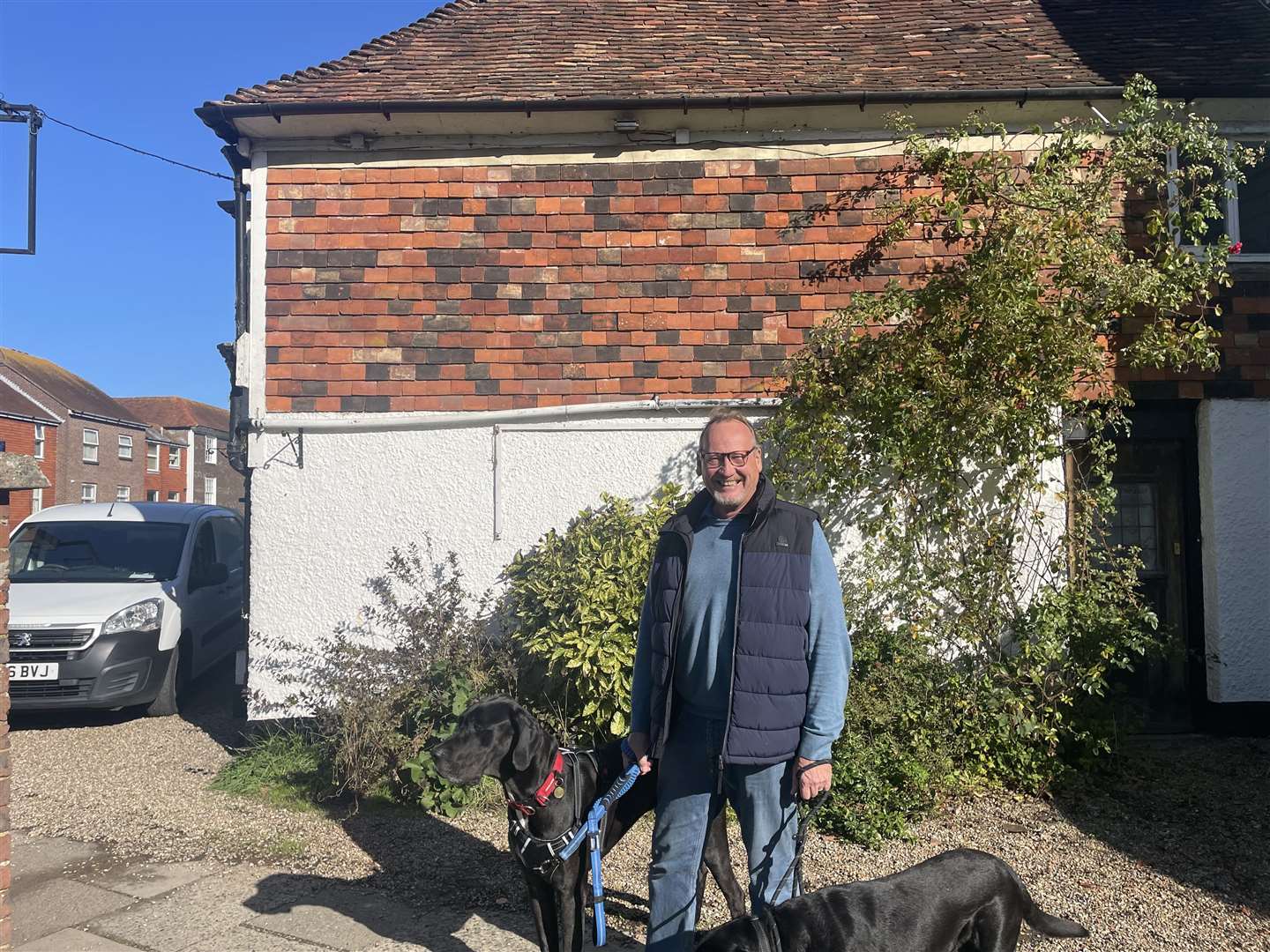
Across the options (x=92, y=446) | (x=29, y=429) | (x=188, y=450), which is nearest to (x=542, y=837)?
(x=29, y=429)

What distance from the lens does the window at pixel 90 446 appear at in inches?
1485

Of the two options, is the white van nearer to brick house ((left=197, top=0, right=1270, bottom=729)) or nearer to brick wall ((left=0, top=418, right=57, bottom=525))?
brick house ((left=197, top=0, right=1270, bottom=729))

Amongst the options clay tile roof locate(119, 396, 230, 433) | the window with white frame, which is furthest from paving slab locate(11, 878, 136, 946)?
clay tile roof locate(119, 396, 230, 433)

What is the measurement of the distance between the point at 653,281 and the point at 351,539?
9.21 feet

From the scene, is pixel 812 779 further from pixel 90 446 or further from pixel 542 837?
pixel 90 446

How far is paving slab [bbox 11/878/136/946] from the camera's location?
3.82 m

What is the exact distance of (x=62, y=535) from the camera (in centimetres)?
798

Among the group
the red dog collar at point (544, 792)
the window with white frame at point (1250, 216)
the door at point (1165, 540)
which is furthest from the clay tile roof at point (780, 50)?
the red dog collar at point (544, 792)

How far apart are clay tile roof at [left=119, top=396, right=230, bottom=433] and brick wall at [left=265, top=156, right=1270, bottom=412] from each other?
45531mm

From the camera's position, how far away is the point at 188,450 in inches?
1865

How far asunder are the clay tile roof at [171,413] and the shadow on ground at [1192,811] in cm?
4919

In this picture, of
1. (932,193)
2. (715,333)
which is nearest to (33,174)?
(715,333)

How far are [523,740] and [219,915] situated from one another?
1.84m

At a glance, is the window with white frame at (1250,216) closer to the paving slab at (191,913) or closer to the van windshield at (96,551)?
the paving slab at (191,913)
